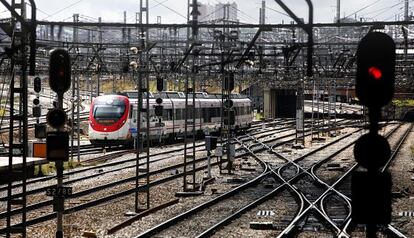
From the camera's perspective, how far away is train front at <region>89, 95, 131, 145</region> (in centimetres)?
3619

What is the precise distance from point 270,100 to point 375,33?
7285 centimetres

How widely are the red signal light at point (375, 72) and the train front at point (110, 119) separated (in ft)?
99.9

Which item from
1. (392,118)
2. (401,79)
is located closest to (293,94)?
(392,118)

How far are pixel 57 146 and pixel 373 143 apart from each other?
5.05 m

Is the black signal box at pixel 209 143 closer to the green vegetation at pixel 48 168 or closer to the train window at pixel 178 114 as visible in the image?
the green vegetation at pixel 48 168

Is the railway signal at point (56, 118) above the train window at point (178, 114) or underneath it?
above

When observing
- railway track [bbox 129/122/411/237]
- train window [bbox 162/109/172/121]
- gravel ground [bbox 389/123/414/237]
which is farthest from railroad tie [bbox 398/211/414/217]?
train window [bbox 162/109/172/121]

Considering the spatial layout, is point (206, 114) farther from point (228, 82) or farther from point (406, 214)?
point (406, 214)

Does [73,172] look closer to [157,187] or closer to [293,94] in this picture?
[157,187]

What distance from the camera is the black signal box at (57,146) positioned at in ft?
32.0

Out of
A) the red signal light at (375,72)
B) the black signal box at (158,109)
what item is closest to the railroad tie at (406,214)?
the red signal light at (375,72)

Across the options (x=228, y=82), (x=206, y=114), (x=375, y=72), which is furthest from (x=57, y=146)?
(x=206, y=114)

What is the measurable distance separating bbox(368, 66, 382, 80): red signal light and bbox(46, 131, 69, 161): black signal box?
4852mm

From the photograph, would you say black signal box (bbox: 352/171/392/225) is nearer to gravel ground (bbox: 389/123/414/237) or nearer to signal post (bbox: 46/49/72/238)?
signal post (bbox: 46/49/72/238)
